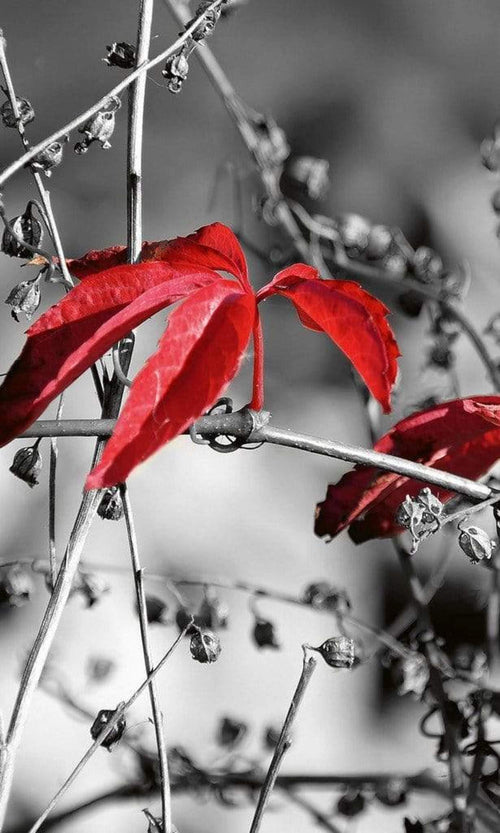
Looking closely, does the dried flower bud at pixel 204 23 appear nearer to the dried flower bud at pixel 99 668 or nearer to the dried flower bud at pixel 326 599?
the dried flower bud at pixel 326 599

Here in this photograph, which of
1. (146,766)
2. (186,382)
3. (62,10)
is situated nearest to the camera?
(186,382)

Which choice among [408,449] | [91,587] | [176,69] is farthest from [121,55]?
[91,587]

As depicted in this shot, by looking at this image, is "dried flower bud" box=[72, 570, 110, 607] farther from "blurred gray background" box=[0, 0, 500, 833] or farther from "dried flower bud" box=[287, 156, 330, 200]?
"dried flower bud" box=[287, 156, 330, 200]

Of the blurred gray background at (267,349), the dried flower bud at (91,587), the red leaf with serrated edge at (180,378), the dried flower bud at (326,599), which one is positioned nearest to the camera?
the red leaf with serrated edge at (180,378)

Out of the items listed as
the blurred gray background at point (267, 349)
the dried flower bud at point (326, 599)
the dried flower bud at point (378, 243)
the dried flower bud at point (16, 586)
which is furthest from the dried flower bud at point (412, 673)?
the dried flower bud at point (378, 243)

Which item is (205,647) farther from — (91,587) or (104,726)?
(91,587)

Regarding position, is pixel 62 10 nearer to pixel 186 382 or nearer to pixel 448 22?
pixel 448 22

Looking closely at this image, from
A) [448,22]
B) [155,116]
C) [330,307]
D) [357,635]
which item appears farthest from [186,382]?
[448,22]
